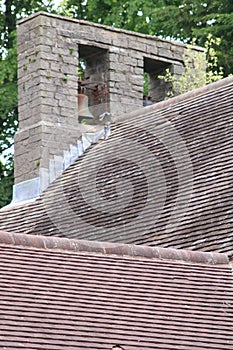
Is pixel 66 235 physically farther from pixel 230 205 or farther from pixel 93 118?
pixel 93 118

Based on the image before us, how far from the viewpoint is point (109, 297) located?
40.4 ft

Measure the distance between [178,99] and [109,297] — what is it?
26.2ft

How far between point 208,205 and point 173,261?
90.6 inches

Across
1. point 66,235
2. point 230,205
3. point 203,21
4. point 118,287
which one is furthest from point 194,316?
point 203,21

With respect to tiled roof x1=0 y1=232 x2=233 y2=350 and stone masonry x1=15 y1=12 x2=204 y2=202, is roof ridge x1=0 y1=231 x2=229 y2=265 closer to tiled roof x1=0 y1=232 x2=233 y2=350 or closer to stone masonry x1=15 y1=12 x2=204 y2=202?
tiled roof x1=0 y1=232 x2=233 y2=350

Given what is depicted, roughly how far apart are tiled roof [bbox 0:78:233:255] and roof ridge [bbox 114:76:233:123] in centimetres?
2

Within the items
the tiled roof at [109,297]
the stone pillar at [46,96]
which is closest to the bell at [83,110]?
the stone pillar at [46,96]

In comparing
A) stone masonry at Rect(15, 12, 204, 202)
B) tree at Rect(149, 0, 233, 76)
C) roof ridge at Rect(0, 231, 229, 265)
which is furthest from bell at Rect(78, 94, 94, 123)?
roof ridge at Rect(0, 231, 229, 265)

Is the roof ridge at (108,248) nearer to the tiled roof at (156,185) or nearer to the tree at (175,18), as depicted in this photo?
the tiled roof at (156,185)

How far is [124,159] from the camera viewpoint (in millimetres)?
18750

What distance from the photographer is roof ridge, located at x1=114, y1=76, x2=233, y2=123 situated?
19.2 metres

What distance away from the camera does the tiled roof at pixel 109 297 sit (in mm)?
11375

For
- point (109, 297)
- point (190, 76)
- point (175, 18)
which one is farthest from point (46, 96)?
point (109, 297)

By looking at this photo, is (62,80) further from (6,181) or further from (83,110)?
(6,181)
